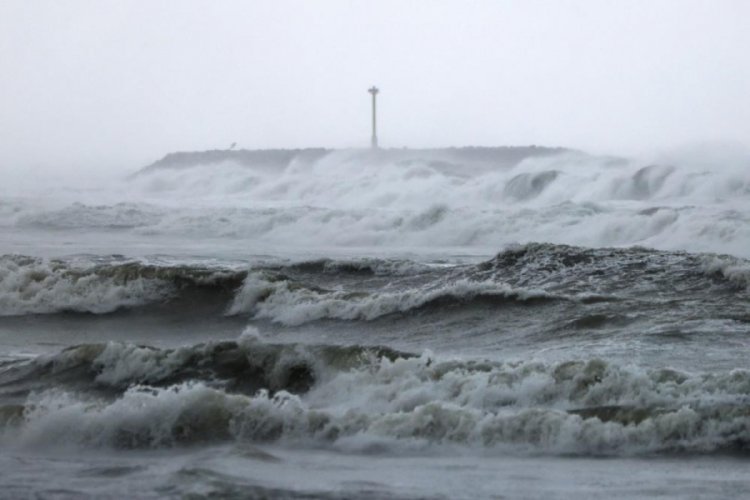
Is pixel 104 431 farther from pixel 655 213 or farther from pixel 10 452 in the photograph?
pixel 655 213

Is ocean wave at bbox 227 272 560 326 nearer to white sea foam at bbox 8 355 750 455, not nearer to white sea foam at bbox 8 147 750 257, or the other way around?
white sea foam at bbox 8 355 750 455

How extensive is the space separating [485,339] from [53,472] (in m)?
5.23

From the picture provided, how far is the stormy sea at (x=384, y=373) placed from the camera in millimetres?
6219

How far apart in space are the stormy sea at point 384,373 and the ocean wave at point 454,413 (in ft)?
0.05

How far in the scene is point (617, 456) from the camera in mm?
6566

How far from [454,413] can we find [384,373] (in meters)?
1.45

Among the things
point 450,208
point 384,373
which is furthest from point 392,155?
point 384,373

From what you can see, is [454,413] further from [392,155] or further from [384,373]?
[392,155]

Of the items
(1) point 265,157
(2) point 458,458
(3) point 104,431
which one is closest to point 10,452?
(3) point 104,431

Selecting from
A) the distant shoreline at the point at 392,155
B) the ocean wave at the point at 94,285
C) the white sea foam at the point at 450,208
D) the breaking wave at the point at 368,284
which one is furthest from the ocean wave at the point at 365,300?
the distant shoreline at the point at 392,155

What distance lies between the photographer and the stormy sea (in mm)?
6219

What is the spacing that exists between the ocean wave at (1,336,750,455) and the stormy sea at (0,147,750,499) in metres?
0.02

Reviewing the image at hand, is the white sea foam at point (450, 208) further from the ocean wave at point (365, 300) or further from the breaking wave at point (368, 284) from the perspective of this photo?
the ocean wave at point (365, 300)

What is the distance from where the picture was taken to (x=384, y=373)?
850cm
